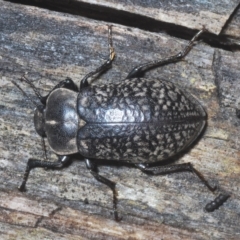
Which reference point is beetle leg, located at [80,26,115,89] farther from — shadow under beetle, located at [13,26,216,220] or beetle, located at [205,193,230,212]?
beetle, located at [205,193,230,212]

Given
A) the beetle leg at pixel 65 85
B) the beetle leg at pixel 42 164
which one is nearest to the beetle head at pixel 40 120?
the beetle leg at pixel 65 85

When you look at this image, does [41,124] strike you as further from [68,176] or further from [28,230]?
[28,230]

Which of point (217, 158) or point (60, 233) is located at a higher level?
point (217, 158)

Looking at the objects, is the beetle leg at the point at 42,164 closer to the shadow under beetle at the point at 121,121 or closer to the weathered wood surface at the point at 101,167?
the shadow under beetle at the point at 121,121

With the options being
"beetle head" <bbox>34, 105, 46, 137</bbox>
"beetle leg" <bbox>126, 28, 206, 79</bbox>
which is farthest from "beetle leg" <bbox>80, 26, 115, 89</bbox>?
"beetle head" <bbox>34, 105, 46, 137</bbox>

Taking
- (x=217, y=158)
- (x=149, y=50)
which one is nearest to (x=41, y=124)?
(x=149, y=50)

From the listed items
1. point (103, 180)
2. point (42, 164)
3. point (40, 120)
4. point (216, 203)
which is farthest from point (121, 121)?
point (216, 203)
